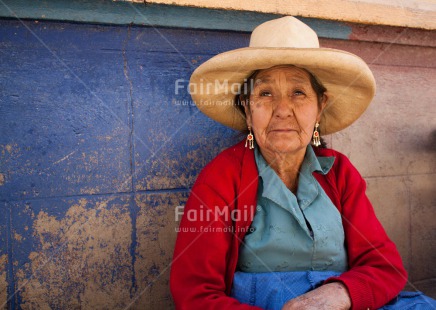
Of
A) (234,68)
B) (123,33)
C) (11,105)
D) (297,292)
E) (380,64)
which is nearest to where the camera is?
(297,292)

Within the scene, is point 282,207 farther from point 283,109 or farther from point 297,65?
point 297,65

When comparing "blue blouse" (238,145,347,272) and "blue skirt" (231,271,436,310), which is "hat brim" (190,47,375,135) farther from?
"blue skirt" (231,271,436,310)

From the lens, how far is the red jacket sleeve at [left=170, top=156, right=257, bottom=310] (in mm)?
1641

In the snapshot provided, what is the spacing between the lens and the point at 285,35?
1906 mm

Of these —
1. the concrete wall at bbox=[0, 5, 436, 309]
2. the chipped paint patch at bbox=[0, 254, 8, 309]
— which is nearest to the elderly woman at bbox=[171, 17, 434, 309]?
the concrete wall at bbox=[0, 5, 436, 309]

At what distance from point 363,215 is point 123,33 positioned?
168 cm

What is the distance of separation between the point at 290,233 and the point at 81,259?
3.98 feet

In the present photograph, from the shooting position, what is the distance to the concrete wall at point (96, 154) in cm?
213

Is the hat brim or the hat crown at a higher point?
the hat crown

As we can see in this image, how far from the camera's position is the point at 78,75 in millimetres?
2238

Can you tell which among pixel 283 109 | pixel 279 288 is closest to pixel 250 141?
pixel 283 109

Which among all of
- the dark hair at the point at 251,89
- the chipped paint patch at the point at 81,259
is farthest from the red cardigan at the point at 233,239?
the chipped paint patch at the point at 81,259

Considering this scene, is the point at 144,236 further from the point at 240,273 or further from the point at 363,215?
the point at 363,215

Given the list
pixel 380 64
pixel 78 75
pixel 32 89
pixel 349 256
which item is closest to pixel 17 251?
pixel 32 89
